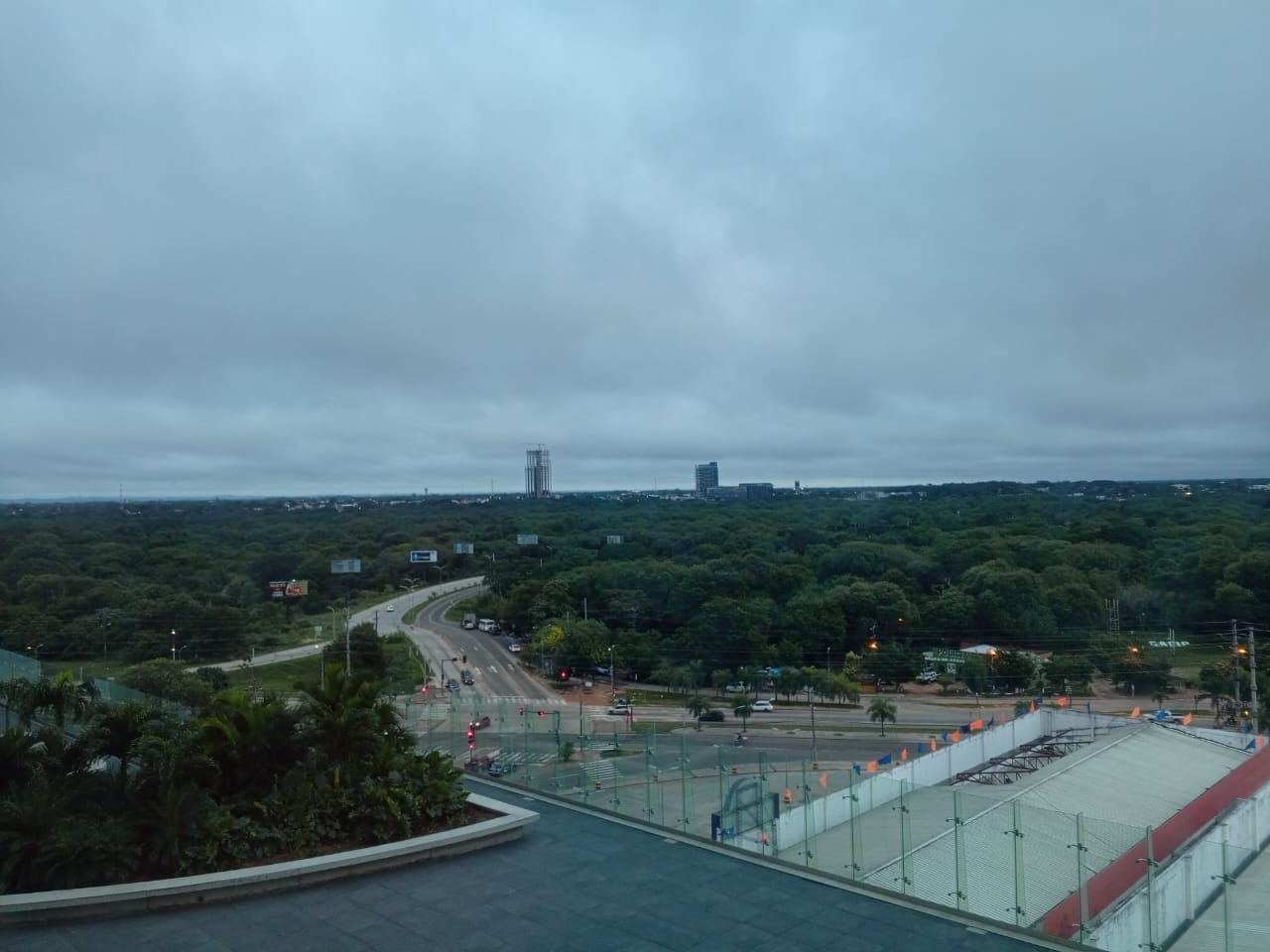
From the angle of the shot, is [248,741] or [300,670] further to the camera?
[300,670]

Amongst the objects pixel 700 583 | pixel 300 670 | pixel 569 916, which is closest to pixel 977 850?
pixel 569 916

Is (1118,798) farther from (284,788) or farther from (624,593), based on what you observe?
(624,593)

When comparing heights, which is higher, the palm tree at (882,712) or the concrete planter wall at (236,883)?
the concrete planter wall at (236,883)

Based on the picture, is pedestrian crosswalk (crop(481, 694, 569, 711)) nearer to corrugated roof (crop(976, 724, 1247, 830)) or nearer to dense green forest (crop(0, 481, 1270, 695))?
dense green forest (crop(0, 481, 1270, 695))

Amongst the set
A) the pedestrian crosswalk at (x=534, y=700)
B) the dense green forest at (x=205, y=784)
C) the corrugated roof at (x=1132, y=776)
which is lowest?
the pedestrian crosswalk at (x=534, y=700)

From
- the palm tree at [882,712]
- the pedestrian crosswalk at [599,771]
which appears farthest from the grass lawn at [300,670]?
the pedestrian crosswalk at [599,771]

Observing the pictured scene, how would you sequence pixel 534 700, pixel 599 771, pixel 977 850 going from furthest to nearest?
pixel 534 700, pixel 599 771, pixel 977 850

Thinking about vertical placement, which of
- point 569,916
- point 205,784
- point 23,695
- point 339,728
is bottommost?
point 569,916

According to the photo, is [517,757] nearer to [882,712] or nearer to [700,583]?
[882,712]

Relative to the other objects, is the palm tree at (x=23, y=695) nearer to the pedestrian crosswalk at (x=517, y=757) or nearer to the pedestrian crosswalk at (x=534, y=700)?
the pedestrian crosswalk at (x=517, y=757)

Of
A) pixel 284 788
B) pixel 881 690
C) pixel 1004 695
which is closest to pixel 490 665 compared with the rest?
pixel 881 690

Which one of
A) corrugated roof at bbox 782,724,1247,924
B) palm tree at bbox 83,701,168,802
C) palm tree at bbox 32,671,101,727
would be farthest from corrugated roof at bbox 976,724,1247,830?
palm tree at bbox 32,671,101,727
